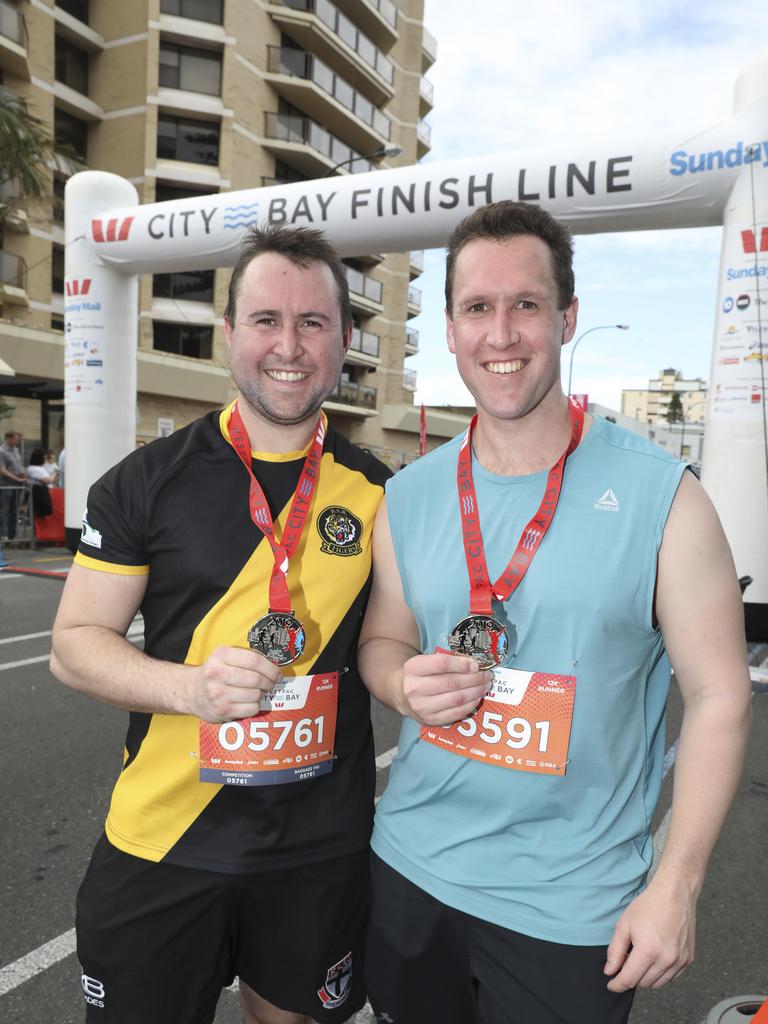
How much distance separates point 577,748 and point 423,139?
44532mm

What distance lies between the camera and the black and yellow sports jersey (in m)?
1.63

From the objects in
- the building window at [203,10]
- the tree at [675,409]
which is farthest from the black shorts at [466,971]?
the tree at [675,409]

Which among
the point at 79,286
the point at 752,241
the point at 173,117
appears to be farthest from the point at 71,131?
the point at 752,241

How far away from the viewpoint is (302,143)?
94.5 ft

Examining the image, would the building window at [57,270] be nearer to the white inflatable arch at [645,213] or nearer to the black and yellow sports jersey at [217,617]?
the white inflatable arch at [645,213]

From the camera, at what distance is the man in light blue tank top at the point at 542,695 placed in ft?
4.33

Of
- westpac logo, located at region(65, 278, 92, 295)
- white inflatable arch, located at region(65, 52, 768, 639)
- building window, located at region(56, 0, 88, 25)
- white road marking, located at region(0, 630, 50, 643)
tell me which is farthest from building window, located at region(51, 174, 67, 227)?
white road marking, located at region(0, 630, 50, 643)

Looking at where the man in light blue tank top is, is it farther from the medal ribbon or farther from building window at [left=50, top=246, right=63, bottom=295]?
building window at [left=50, top=246, right=63, bottom=295]

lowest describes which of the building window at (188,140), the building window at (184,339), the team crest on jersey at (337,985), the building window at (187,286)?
the team crest on jersey at (337,985)

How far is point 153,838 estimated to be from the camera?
162cm

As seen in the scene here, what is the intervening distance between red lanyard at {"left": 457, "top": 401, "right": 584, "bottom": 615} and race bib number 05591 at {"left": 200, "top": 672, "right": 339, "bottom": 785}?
0.46 meters

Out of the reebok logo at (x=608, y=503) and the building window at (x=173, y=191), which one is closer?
the reebok logo at (x=608, y=503)

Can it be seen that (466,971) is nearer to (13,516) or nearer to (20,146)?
(13,516)

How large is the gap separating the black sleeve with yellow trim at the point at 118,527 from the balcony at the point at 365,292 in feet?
107
